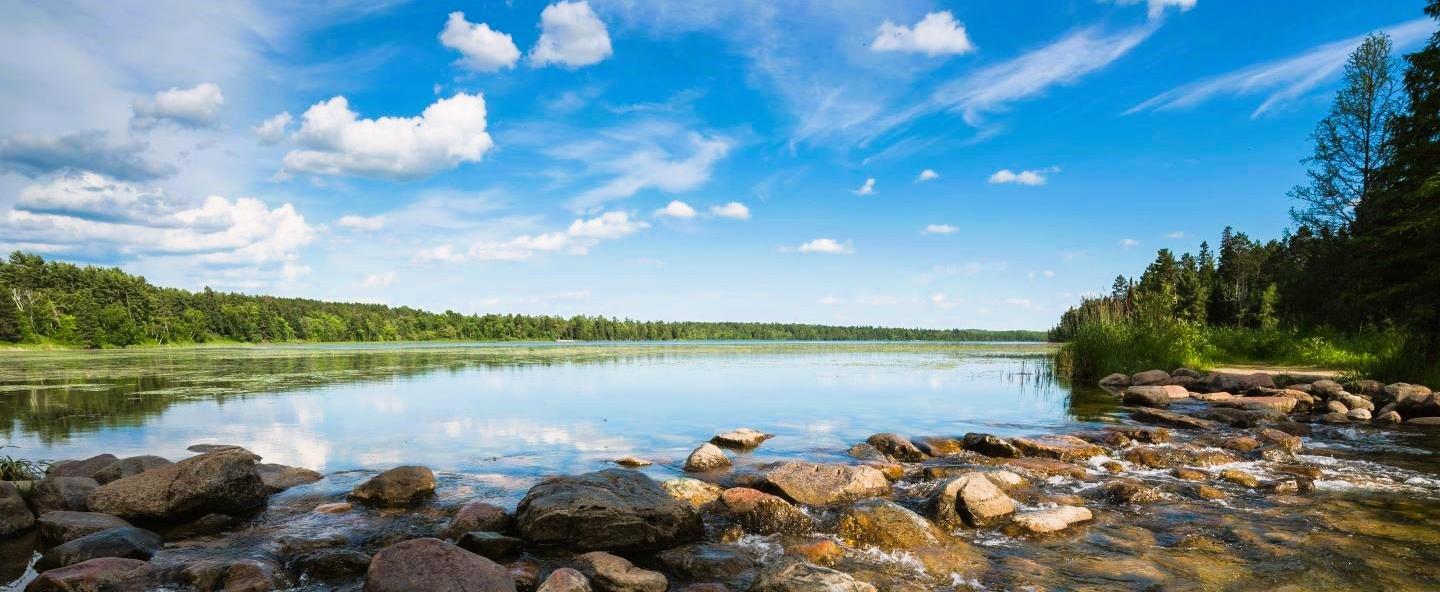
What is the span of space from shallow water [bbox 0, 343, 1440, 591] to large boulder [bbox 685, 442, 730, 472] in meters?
0.32

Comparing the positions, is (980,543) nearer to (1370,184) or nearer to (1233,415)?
(1233,415)

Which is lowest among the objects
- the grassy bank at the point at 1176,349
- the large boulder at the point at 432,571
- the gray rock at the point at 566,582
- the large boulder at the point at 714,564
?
the large boulder at the point at 714,564

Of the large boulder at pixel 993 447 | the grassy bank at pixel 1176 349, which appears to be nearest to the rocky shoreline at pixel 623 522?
the large boulder at pixel 993 447

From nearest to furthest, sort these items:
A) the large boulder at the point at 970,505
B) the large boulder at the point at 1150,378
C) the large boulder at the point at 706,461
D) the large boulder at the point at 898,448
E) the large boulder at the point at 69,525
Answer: the large boulder at the point at 69,525 → the large boulder at the point at 970,505 → the large boulder at the point at 706,461 → the large boulder at the point at 898,448 → the large boulder at the point at 1150,378

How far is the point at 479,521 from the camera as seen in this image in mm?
8508

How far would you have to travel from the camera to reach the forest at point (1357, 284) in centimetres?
2059

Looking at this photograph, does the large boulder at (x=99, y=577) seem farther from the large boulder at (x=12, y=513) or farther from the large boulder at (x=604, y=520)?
the large boulder at (x=604, y=520)

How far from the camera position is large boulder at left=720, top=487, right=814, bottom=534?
8.71 m

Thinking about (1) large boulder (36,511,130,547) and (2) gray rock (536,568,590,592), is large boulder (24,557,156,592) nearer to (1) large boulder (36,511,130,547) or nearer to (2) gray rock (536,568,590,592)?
(1) large boulder (36,511,130,547)

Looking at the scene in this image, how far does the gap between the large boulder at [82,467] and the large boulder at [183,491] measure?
265cm

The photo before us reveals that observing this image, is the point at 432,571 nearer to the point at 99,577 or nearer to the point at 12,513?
the point at 99,577

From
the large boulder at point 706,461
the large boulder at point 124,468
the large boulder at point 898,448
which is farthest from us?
the large boulder at point 898,448

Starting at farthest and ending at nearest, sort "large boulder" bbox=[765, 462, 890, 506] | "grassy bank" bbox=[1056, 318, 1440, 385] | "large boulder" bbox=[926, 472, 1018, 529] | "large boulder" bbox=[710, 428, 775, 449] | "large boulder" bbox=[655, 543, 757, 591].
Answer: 1. "grassy bank" bbox=[1056, 318, 1440, 385]
2. "large boulder" bbox=[710, 428, 775, 449]
3. "large boulder" bbox=[765, 462, 890, 506]
4. "large boulder" bbox=[926, 472, 1018, 529]
5. "large boulder" bbox=[655, 543, 757, 591]

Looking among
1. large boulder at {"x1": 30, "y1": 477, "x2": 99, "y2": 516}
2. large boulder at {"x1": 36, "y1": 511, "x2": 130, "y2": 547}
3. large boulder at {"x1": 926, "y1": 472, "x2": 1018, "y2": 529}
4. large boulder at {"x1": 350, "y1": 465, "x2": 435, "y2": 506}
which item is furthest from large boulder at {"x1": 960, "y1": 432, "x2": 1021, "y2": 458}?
large boulder at {"x1": 30, "y1": 477, "x2": 99, "y2": 516}
